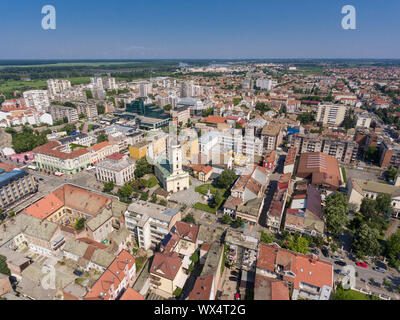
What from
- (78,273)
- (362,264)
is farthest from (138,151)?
(362,264)

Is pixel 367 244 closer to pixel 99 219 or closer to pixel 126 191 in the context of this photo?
pixel 99 219

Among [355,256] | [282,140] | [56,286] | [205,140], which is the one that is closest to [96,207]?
[56,286]

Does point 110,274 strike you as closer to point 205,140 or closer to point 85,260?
point 85,260

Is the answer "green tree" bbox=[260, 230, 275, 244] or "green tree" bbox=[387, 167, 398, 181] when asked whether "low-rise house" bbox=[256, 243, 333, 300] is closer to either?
"green tree" bbox=[260, 230, 275, 244]

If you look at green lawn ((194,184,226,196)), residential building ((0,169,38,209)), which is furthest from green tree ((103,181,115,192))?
green lawn ((194,184,226,196))

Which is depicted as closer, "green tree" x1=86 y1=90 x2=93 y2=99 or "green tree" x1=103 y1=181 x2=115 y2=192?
Answer: "green tree" x1=103 y1=181 x2=115 y2=192

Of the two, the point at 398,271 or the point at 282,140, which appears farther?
the point at 282,140
